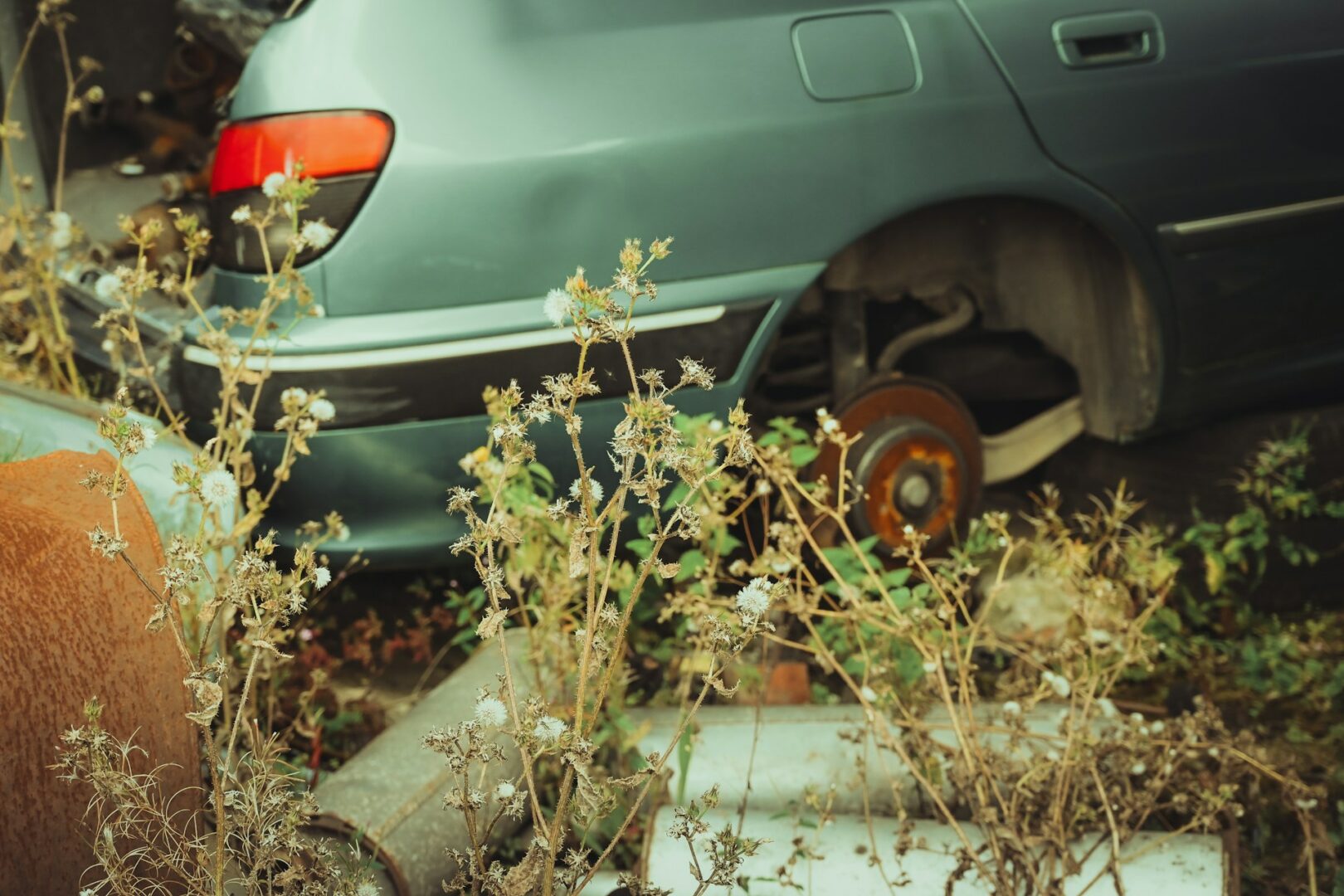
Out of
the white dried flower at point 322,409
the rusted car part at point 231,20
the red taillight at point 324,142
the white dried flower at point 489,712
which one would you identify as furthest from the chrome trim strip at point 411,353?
the rusted car part at point 231,20

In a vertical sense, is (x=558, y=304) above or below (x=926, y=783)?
above

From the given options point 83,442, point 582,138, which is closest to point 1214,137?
point 582,138

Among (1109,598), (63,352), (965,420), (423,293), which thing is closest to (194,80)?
(63,352)

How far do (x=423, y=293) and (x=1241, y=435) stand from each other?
218 centimetres

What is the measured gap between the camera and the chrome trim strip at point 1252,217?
9.86ft

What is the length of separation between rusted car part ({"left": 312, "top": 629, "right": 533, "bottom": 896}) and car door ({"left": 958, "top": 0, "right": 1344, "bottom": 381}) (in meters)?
1.79

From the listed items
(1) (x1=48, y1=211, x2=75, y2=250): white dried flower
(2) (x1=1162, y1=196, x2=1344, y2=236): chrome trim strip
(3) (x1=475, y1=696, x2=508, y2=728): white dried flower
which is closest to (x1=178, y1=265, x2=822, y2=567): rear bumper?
(1) (x1=48, y1=211, x2=75, y2=250): white dried flower

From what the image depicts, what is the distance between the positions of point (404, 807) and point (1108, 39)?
2.22 meters

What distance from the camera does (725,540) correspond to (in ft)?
8.47

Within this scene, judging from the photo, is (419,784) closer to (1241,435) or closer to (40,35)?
(1241,435)

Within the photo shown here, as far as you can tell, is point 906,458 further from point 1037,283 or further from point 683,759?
point 683,759

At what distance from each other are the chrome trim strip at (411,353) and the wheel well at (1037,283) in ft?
2.28

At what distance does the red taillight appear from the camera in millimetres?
2367

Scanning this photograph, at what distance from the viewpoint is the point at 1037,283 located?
3250 mm
